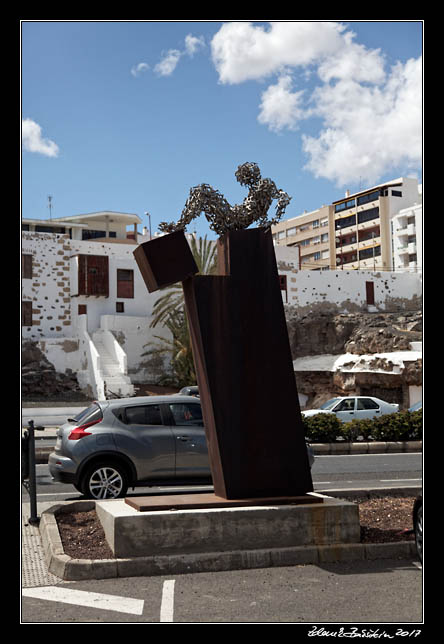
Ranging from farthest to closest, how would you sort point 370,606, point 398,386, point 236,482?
point 398,386 → point 236,482 → point 370,606

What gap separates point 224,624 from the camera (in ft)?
15.3

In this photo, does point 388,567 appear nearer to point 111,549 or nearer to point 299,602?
point 299,602

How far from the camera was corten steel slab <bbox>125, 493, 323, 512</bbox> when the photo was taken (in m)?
6.73

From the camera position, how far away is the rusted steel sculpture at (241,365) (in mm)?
7137

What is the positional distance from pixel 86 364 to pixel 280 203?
32798mm

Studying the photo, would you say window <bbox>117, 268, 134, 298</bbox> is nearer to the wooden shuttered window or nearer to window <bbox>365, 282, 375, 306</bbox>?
the wooden shuttered window

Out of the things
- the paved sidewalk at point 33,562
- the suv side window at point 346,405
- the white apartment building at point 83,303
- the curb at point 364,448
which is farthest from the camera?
the white apartment building at point 83,303

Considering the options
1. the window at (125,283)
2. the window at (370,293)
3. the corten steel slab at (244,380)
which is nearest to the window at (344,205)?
the window at (370,293)

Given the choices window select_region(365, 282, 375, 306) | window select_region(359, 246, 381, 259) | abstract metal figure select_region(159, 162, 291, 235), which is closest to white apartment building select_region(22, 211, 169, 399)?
window select_region(365, 282, 375, 306)

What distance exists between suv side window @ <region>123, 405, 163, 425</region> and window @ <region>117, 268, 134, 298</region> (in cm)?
3244

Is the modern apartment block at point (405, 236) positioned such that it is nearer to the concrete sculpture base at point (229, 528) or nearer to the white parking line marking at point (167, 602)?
the concrete sculpture base at point (229, 528)

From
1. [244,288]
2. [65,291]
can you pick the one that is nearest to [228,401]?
[244,288]

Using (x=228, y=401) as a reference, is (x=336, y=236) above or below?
above

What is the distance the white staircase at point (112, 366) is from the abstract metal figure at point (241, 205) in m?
27.9
